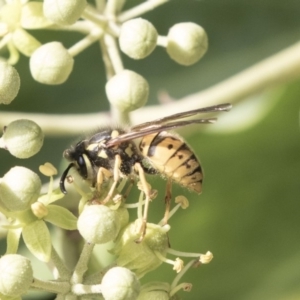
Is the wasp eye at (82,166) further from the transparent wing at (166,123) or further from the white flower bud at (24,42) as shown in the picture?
the white flower bud at (24,42)

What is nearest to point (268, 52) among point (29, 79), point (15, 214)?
point (29, 79)

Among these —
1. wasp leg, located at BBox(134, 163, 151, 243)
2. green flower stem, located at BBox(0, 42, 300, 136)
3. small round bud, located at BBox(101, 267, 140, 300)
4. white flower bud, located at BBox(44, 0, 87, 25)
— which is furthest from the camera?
green flower stem, located at BBox(0, 42, 300, 136)

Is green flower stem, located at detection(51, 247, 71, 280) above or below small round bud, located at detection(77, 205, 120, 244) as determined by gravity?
below

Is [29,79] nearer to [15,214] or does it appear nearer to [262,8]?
[262,8]

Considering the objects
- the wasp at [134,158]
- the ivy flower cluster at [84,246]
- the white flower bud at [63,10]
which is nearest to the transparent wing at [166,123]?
the wasp at [134,158]

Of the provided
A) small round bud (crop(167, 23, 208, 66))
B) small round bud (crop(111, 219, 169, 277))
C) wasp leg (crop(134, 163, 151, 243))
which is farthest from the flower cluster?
small round bud (crop(111, 219, 169, 277))

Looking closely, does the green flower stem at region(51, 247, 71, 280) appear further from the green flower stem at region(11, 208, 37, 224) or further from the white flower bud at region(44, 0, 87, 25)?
the white flower bud at region(44, 0, 87, 25)
